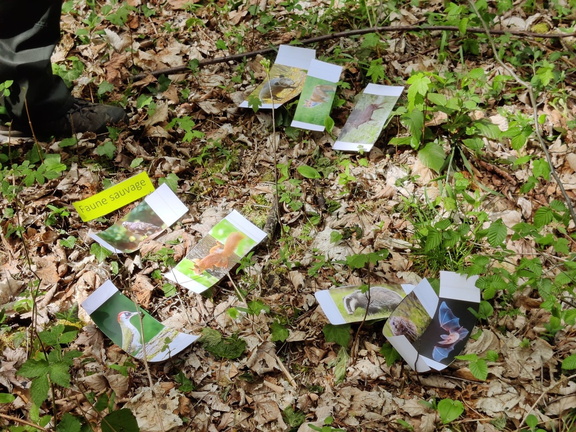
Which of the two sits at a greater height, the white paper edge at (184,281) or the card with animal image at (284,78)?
the card with animal image at (284,78)

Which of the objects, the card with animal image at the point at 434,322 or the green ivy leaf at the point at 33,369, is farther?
the card with animal image at the point at 434,322

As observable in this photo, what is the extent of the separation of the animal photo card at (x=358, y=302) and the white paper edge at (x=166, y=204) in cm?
82

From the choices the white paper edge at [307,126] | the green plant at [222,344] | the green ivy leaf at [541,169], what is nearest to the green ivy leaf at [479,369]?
the green plant at [222,344]

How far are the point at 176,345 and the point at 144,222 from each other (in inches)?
27.9

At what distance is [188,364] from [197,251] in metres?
0.53

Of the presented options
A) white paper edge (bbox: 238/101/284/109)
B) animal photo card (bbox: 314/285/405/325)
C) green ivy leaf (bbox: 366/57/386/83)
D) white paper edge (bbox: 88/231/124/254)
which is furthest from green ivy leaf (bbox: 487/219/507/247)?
white paper edge (bbox: 88/231/124/254)

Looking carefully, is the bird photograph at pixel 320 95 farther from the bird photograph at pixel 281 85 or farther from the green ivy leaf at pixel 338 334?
the green ivy leaf at pixel 338 334

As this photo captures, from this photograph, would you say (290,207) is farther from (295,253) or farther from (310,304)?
(310,304)

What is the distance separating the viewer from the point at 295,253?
92.7 inches

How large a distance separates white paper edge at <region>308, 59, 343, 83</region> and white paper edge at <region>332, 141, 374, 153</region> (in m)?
0.45

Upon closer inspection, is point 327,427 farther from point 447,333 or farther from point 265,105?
point 265,105

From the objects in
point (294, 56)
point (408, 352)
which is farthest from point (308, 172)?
point (408, 352)

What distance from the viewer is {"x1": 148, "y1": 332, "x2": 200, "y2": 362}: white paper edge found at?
1.98 metres

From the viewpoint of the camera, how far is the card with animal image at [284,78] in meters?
2.92
